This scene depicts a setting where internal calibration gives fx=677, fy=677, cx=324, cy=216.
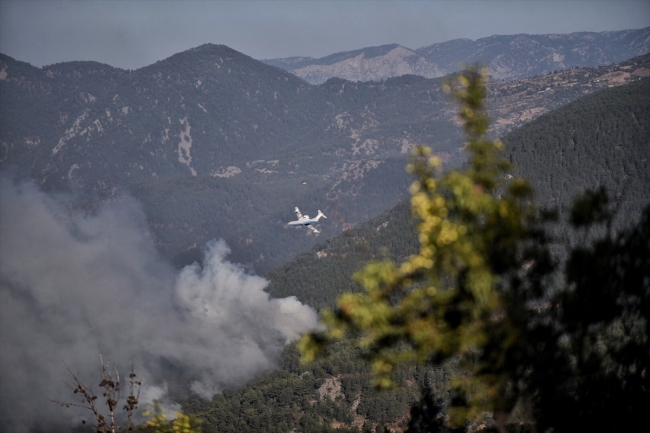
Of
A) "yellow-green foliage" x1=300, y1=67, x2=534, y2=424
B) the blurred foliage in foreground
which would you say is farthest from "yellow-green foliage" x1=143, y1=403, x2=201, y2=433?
"yellow-green foliage" x1=300, y1=67, x2=534, y2=424

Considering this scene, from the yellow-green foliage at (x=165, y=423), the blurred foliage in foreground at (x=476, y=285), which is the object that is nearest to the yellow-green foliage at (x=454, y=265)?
the blurred foliage in foreground at (x=476, y=285)

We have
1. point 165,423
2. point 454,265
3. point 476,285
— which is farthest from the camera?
point 165,423

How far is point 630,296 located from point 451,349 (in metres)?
14.3

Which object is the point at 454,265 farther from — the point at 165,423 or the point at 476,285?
the point at 165,423

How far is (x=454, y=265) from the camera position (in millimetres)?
23281

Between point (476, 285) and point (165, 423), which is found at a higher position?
point (476, 285)

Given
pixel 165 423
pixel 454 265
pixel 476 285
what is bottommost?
pixel 165 423

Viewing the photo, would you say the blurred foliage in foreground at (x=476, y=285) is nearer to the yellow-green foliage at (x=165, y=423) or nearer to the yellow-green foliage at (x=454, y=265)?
the yellow-green foliage at (x=454, y=265)

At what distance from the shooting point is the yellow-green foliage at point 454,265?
22391mm

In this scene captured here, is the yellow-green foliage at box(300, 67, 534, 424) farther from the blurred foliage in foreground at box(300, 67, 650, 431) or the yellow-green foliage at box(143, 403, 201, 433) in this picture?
the yellow-green foliage at box(143, 403, 201, 433)

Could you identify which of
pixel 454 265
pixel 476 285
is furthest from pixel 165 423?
pixel 476 285

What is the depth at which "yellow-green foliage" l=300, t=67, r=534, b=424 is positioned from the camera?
2239 cm

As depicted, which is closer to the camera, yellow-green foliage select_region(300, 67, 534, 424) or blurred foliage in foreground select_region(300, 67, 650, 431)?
yellow-green foliage select_region(300, 67, 534, 424)

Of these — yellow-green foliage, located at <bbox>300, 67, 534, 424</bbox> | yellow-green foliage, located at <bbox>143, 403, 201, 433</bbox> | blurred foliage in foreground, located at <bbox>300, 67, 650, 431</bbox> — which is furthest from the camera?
→ yellow-green foliage, located at <bbox>143, 403, 201, 433</bbox>
